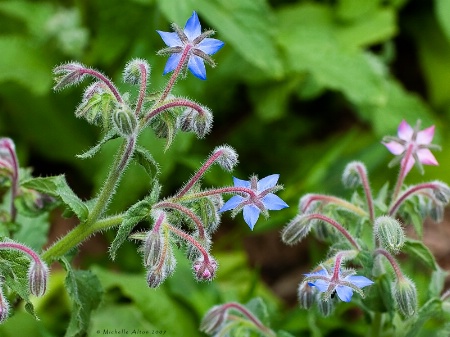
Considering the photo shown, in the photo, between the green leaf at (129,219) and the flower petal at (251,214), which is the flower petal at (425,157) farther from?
the green leaf at (129,219)

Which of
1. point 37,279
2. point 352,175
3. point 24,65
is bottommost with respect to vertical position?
point 37,279

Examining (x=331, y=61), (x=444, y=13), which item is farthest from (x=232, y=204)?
(x=444, y=13)

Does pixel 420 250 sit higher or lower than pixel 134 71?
lower

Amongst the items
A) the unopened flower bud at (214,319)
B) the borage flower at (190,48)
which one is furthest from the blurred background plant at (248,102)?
the borage flower at (190,48)

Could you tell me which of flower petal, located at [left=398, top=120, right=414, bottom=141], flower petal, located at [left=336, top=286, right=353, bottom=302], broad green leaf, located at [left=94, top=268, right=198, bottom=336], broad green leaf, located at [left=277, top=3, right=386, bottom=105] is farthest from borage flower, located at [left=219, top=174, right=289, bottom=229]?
broad green leaf, located at [left=277, top=3, right=386, bottom=105]

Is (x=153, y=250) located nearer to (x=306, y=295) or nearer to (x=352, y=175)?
(x=306, y=295)

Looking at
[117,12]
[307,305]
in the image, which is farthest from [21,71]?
[307,305]

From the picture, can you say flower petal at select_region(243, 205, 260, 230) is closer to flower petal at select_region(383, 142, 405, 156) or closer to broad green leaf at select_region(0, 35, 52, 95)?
flower petal at select_region(383, 142, 405, 156)
